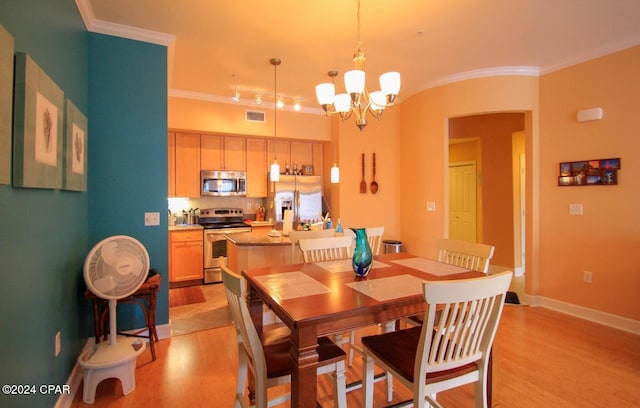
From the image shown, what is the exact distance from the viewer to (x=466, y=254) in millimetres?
2381

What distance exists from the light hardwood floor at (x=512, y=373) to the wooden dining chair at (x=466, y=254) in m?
0.82

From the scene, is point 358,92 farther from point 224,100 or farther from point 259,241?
point 224,100

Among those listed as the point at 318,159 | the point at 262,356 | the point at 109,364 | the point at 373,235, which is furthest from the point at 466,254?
the point at 318,159

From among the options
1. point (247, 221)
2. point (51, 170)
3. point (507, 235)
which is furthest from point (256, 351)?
point (507, 235)

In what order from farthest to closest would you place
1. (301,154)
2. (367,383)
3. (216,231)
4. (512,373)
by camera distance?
(301,154), (216,231), (512,373), (367,383)

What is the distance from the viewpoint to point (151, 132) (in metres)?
2.91

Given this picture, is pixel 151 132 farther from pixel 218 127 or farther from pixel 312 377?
pixel 312 377

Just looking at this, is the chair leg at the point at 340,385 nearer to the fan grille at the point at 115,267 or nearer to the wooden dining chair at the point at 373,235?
the wooden dining chair at the point at 373,235

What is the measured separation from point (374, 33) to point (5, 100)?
269 centimetres

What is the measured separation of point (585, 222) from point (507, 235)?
1.71m

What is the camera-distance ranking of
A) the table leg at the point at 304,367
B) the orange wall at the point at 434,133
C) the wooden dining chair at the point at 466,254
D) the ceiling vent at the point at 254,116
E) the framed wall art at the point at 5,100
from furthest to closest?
1. the ceiling vent at the point at 254,116
2. the orange wall at the point at 434,133
3. the wooden dining chair at the point at 466,254
4. the table leg at the point at 304,367
5. the framed wall art at the point at 5,100

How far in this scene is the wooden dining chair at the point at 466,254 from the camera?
224 cm

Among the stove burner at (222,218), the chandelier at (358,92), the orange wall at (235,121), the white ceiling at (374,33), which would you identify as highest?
the white ceiling at (374,33)

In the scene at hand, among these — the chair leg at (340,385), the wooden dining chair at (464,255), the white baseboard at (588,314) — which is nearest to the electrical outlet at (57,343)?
the chair leg at (340,385)
